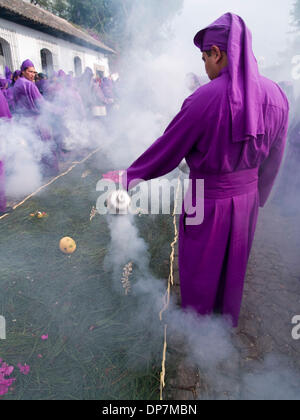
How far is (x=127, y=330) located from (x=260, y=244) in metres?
2.50

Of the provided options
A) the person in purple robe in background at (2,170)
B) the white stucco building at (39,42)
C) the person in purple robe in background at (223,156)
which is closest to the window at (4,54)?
the white stucco building at (39,42)

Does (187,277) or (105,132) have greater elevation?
(105,132)

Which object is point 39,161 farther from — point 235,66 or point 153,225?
point 235,66

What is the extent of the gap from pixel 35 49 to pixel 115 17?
1610 cm

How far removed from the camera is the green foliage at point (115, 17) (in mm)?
24625

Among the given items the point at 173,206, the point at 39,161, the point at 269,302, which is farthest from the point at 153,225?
the point at 39,161

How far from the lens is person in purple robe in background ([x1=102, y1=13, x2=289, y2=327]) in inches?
69.4

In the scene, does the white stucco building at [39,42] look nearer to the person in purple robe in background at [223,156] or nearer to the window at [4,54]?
the window at [4,54]

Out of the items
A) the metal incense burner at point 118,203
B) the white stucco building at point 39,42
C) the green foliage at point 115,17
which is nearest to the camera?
the metal incense burner at point 118,203

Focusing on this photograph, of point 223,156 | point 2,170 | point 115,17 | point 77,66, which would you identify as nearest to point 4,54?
point 77,66

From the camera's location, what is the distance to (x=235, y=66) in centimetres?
173

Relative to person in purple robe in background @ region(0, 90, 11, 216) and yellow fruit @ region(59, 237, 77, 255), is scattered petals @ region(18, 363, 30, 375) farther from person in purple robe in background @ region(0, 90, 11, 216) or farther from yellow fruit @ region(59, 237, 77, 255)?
person in purple robe in background @ region(0, 90, 11, 216)

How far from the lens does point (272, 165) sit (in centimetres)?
227

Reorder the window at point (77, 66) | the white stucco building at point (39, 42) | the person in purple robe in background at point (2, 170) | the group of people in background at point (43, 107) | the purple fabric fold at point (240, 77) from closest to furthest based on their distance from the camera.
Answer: the purple fabric fold at point (240, 77) → the person in purple robe in background at point (2, 170) → the group of people in background at point (43, 107) → the white stucco building at point (39, 42) → the window at point (77, 66)
